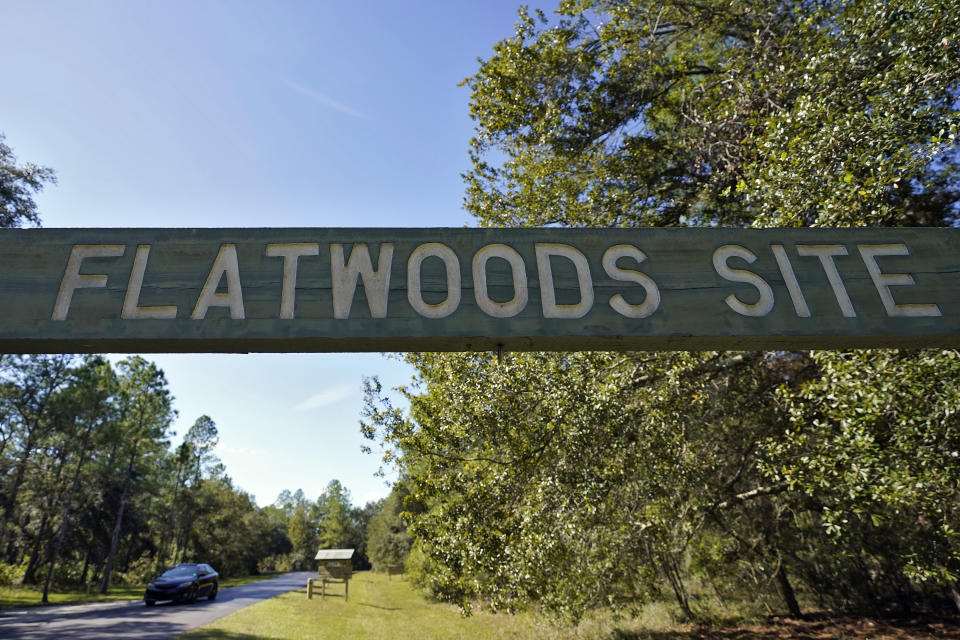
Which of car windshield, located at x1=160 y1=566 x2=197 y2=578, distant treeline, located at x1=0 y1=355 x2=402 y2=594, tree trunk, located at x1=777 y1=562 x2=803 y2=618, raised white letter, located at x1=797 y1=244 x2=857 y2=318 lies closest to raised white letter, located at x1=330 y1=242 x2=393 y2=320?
raised white letter, located at x1=797 y1=244 x2=857 y2=318

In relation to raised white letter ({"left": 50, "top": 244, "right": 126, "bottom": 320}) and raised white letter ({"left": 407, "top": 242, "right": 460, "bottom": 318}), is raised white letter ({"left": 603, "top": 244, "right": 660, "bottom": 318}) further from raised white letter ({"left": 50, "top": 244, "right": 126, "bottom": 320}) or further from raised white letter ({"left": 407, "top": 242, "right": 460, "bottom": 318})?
raised white letter ({"left": 50, "top": 244, "right": 126, "bottom": 320})

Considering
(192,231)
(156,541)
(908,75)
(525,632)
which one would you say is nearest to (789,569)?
(525,632)

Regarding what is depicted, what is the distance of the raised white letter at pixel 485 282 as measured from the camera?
1.72 metres

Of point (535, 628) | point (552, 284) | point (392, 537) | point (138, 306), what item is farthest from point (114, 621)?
point (392, 537)

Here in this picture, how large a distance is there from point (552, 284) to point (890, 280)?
3.91 feet

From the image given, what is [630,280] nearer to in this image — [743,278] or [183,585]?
[743,278]

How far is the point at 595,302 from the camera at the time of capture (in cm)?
176

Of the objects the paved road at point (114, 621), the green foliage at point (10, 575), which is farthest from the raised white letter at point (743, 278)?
the green foliage at point (10, 575)

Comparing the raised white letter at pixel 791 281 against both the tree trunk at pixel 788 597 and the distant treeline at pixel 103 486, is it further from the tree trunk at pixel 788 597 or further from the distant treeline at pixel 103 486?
the distant treeline at pixel 103 486

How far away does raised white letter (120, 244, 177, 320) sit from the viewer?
5.56 ft

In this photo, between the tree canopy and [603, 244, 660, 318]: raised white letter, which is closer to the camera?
[603, 244, 660, 318]: raised white letter

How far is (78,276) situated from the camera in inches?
69.0

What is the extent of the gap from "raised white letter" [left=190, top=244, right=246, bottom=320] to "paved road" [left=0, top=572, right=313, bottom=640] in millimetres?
12173

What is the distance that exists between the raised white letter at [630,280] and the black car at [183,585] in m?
20.9
